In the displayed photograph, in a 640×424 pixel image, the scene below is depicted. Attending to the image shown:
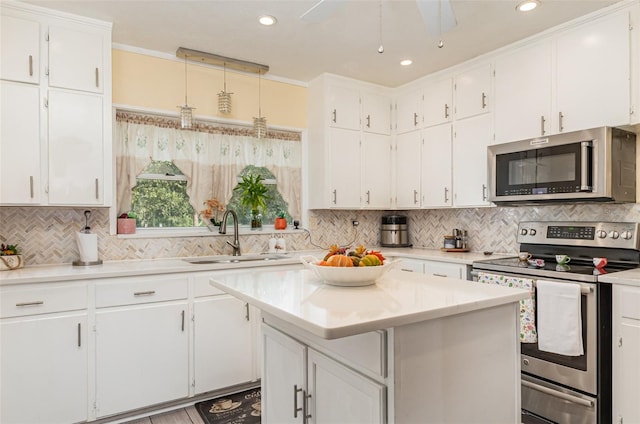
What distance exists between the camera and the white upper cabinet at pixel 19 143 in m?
2.48

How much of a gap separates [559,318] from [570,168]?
1005 millimetres

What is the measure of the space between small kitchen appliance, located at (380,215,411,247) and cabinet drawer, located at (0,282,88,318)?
2.86m

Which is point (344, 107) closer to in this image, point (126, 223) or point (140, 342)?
point (126, 223)

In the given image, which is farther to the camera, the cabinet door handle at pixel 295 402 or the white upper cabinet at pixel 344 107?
the white upper cabinet at pixel 344 107

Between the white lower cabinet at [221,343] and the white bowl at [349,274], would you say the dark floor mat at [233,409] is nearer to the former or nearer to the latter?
the white lower cabinet at [221,343]

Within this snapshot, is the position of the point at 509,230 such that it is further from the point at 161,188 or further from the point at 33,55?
the point at 33,55

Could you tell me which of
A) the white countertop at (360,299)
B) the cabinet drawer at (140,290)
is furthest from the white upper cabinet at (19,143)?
the white countertop at (360,299)

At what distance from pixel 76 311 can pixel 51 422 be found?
25.1 inches

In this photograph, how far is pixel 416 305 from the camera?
4.41 ft

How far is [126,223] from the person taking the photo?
3.15m


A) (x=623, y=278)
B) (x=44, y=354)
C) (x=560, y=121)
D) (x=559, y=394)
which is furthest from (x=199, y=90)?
(x=559, y=394)

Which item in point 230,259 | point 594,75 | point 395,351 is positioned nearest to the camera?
point 395,351

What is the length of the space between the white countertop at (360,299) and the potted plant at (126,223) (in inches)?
62.5

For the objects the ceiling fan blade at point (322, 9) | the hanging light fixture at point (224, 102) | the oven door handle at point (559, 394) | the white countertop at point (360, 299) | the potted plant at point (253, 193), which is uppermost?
the ceiling fan blade at point (322, 9)
